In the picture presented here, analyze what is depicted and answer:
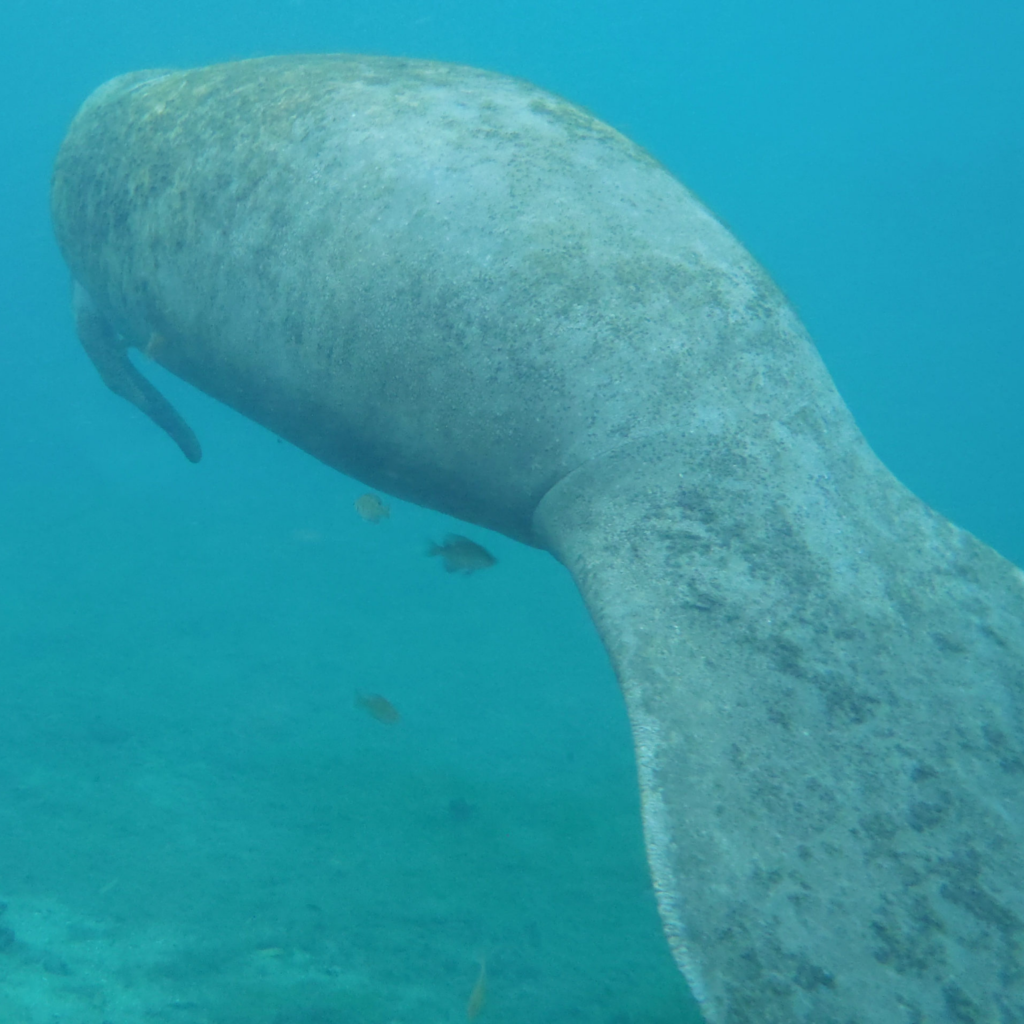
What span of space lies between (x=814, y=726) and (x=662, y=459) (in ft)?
3.22

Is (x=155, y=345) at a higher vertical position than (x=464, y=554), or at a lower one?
higher

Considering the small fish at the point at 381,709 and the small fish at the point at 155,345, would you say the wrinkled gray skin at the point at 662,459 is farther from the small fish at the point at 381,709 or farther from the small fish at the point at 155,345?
the small fish at the point at 381,709

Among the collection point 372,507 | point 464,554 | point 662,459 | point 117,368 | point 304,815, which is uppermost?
point 662,459

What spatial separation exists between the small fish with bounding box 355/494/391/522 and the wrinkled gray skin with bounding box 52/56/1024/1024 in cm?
208

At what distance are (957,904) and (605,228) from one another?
2.32 m

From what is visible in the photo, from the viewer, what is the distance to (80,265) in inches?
A: 184

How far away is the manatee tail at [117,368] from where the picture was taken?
20.0 feet

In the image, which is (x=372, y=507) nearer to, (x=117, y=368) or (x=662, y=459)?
(x=117, y=368)

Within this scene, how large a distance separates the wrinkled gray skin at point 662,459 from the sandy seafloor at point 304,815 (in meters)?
4.13

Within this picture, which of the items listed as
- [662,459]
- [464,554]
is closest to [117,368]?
[464,554]

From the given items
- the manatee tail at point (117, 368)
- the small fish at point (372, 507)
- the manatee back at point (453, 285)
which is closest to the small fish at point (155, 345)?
the manatee back at point (453, 285)

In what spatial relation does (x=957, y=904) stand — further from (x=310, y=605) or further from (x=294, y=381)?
(x=310, y=605)

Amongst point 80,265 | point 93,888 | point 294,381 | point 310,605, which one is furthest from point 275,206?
point 310,605

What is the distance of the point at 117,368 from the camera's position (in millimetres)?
6738
